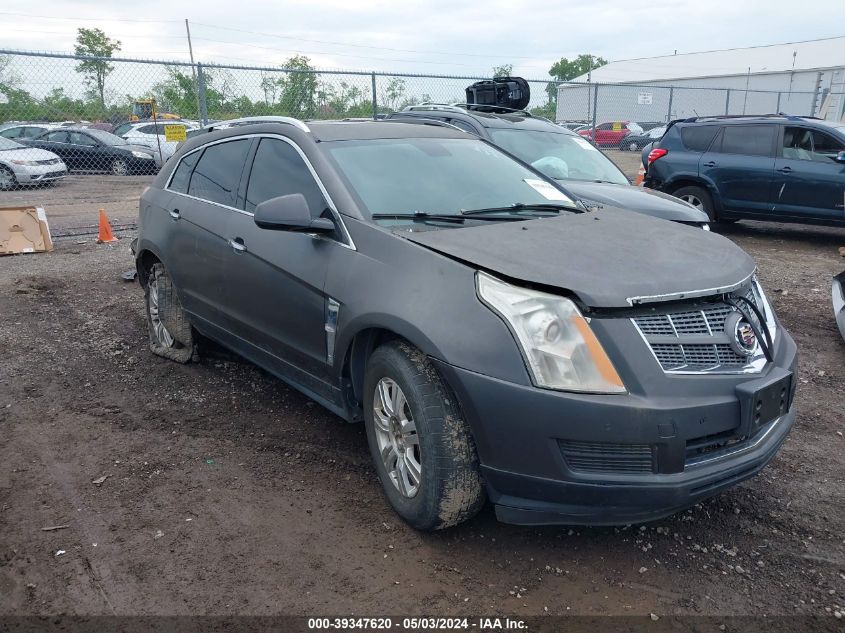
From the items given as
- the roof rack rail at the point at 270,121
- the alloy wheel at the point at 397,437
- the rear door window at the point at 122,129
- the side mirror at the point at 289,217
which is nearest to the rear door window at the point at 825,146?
the roof rack rail at the point at 270,121

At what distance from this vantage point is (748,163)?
9.86 m

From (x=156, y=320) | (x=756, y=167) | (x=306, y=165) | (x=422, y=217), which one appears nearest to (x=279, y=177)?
(x=306, y=165)

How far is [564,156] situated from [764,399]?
574cm

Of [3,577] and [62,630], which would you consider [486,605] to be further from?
[3,577]

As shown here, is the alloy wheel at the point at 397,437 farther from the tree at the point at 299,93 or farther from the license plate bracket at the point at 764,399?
the tree at the point at 299,93

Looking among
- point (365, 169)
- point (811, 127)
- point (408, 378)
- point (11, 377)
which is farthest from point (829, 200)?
point (11, 377)

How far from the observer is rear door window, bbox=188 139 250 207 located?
422 cm

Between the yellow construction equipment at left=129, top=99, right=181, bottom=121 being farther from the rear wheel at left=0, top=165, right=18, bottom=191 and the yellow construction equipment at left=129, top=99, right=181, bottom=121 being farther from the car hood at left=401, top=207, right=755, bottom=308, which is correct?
the car hood at left=401, top=207, right=755, bottom=308

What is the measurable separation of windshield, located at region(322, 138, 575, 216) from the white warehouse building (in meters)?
27.2

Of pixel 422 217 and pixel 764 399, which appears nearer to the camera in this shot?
pixel 764 399

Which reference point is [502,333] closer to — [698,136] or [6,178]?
[698,136]

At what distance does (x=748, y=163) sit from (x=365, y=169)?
808cm

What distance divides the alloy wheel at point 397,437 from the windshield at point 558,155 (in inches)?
201

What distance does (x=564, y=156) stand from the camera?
7.96 m
